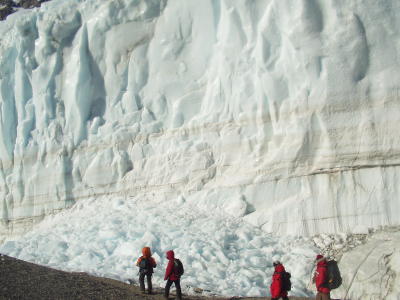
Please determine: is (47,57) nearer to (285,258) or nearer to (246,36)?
(246,36)

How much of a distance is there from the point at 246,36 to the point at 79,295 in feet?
26.7

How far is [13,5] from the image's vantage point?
25.4m

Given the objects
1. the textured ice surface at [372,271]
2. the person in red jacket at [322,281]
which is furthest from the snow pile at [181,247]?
the person in red jacket at [322,281]

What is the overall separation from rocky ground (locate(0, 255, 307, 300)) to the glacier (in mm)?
1494

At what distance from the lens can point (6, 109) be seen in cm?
1758

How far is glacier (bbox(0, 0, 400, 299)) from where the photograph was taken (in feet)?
38.6

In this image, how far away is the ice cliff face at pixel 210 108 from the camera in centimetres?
1189

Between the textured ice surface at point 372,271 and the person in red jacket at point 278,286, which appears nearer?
the person in red jacket at point 278,286

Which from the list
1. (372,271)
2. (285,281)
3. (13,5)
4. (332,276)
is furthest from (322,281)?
(13,5)

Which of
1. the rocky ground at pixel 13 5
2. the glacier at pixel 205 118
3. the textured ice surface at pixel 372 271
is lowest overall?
the textured ice surface at pixel 372 271

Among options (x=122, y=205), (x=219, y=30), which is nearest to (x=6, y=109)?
(x=122, y=205)

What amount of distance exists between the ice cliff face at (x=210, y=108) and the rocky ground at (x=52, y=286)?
13.8 feet

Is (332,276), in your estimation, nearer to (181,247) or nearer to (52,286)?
(52,286)

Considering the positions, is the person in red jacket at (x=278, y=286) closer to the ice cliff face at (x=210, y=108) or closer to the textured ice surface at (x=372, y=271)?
the textured ice surface at (x=372, y=271)
